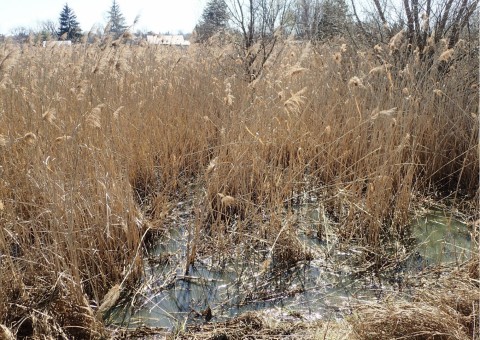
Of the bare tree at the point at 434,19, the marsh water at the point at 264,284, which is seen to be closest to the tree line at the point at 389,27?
the bare tree at the point at 434,19

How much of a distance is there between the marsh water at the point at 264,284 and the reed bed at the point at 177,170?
0.11 meters

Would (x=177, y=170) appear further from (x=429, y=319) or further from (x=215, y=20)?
(x=215, y=20)

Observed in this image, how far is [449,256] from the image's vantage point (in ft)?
8.60

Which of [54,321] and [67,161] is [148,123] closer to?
[67,161]

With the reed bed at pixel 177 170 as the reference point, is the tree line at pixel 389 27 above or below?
above

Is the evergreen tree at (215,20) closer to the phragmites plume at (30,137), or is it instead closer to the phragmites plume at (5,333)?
the phragmites plume at (30,137)

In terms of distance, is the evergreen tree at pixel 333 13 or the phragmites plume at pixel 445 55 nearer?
the phragmites plume at pixel 445 55

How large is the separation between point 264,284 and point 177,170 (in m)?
1.35

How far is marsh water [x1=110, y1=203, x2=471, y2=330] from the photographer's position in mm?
2117

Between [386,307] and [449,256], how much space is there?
1.00 m

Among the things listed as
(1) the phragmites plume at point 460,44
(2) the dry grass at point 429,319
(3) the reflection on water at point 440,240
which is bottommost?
(3) the reflection on water at point 440,240

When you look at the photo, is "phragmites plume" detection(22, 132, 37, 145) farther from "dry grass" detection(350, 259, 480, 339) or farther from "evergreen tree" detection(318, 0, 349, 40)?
"evergreen tree" detection(318, 0, 349, 40)

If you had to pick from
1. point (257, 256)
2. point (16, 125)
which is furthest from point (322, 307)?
point (16, 125)

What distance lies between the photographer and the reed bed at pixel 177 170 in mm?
2047
